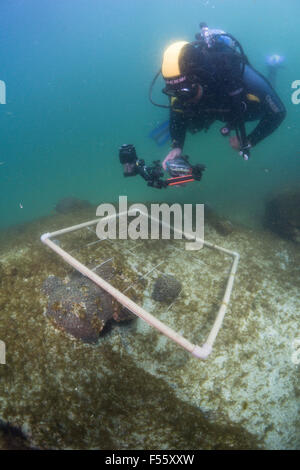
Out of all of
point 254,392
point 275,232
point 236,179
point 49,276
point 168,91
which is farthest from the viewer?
point 236,179

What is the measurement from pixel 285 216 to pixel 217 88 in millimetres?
6363

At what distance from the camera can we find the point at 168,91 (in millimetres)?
5500

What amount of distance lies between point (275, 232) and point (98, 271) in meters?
7.83

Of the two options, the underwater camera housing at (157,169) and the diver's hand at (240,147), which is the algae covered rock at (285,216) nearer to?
Answer: the diver's hand at (240,147)

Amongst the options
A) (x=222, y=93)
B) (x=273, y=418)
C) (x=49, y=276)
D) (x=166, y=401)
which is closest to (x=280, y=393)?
(x=273, y=418)

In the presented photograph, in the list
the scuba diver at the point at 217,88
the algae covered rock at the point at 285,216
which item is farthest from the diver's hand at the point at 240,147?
the algae covered rock at the point at 285,216

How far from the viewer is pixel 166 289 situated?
5176 mm

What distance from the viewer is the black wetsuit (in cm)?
543

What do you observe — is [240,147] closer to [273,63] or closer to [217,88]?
[217,88]

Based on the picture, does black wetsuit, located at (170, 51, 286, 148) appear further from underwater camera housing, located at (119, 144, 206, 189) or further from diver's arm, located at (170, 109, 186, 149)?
underwater camera housing, located at (119, 144, 206, 189)

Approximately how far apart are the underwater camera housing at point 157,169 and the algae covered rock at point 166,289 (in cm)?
224

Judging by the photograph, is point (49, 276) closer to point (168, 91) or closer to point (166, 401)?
point (166, 401)

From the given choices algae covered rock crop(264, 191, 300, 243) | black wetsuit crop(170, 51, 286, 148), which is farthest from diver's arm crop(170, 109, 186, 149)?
algae covered rock crop(264, 191, 300, 243)

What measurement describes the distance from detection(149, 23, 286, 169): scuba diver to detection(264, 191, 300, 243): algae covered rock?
433cm
